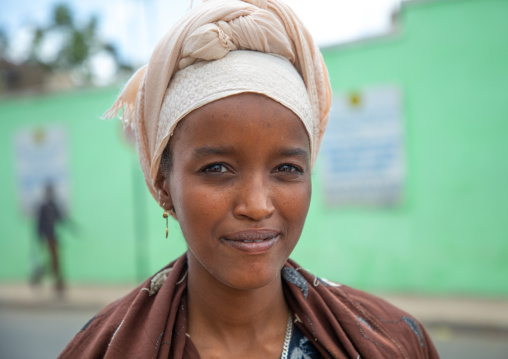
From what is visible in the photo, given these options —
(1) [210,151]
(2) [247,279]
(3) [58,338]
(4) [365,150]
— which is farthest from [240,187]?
(4) [365,150]

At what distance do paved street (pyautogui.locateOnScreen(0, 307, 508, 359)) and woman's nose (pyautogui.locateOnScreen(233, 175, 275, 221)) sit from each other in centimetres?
440

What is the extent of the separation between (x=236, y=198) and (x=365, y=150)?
624 cm

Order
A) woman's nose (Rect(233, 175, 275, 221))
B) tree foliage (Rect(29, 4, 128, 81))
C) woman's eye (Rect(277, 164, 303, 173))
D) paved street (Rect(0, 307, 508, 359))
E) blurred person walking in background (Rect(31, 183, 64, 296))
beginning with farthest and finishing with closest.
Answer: tree foliage (Rect(29, 4, 128, 81)), blurred person walking in background (Rect(31, 183, 64, 296)), paved street (Rect(0, 307, 508, 359)), woman's eye (Rect(277, 164, 303, 173)), woman's nose (Rect(233, 175, 275, 221))

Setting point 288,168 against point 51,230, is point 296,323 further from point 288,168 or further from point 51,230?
point 51,230

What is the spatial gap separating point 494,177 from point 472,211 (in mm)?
556

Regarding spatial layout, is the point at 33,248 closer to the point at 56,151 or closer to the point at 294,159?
the point at 56,151

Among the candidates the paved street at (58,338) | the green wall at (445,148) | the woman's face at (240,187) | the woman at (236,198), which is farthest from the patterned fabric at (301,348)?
the green wall at (445,148)

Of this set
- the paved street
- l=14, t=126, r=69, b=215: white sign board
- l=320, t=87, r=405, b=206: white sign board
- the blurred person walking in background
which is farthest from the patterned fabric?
l=14, t=126, r=69, b=215: white sign board

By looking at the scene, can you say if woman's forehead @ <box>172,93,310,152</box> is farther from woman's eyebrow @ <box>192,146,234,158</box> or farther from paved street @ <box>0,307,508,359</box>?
paved street @ <box>0,307,508,359</box>

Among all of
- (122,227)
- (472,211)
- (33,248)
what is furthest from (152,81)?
(33,248)

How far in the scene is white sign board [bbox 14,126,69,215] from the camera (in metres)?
10.0

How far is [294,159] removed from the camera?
144 cm

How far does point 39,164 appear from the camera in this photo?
33.8 feet

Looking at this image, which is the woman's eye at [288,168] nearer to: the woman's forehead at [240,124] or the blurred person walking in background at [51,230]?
the woman's forehead at [240,124]
